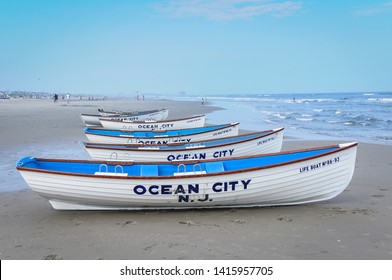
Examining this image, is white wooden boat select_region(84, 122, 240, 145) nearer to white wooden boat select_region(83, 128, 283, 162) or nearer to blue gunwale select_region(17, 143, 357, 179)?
white wooden boat select_region(83, 128, 283, 162)

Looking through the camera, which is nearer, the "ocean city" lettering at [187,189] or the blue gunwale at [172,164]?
the "ocean city" lettering at [187,189]

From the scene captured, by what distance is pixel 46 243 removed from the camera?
5.31m

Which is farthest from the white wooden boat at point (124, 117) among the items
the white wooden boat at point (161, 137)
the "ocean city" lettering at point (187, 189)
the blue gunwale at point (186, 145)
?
the "ocean city" lettering at point (187, 189)

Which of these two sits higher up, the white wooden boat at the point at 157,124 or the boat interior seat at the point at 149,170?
the boat interior seat at the point at 149,170

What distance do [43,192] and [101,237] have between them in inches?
64.6

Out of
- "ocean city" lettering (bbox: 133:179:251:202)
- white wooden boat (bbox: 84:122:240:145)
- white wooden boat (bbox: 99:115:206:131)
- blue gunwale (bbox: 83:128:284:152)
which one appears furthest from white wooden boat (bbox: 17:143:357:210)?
white wooden boat (bbox: 99:115:206:131)

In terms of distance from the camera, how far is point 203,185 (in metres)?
6.48

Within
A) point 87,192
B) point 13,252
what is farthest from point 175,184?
point 13,252

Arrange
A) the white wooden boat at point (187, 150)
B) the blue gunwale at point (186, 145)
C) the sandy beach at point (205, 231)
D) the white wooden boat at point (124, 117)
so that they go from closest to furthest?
the sandy beach at point (205, 231), the white wooden boat at point (187, 150), the blue gunwale at point (186, 145), the white wooden boat at point (124, 117)

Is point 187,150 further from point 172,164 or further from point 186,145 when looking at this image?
point 172,164

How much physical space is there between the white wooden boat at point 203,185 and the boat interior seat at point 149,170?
0.81m

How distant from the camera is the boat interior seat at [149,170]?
7309mm

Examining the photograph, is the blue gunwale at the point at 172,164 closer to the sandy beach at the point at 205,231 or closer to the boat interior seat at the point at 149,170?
the boat interior seat at the point at 149,170

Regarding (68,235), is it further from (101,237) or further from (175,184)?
(175,184)
